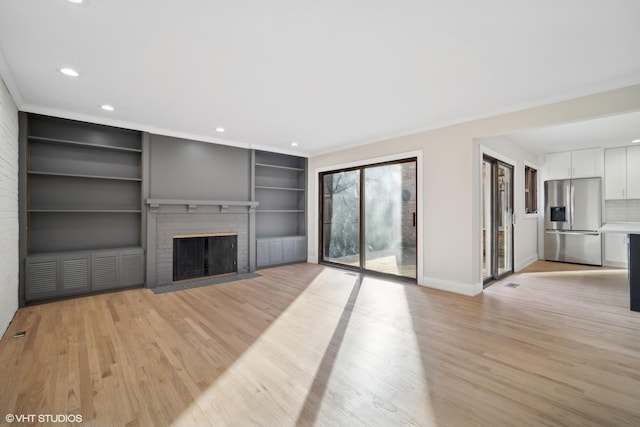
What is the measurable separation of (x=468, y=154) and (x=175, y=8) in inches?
146

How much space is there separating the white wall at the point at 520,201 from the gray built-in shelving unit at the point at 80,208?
18.7ft

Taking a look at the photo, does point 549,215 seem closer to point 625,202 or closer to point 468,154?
point 625,202

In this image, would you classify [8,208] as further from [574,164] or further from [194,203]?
[574,164]

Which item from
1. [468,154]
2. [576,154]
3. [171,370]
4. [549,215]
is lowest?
[171,370]

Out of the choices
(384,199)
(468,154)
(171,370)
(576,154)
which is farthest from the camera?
(576,154)

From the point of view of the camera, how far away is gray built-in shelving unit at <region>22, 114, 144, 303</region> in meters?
3.77

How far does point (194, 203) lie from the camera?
15.9 ft

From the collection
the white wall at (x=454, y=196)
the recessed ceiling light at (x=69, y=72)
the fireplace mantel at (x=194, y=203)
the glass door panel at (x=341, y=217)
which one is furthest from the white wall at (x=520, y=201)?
the recessed ceiling light at (x=69, y=72)

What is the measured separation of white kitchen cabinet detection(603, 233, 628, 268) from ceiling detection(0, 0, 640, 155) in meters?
4.53

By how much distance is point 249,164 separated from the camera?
5.76 metres

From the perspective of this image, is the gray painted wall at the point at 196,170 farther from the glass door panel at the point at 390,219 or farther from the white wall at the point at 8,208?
the glass door panel at the point at 390,219

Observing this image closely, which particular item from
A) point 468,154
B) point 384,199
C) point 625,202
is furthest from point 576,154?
point 384,199

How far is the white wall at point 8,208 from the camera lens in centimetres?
281

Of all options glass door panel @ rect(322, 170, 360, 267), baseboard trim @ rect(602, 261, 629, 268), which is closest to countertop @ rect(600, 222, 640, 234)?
baseboard trim @ rect(602, 261, 629, 268)
